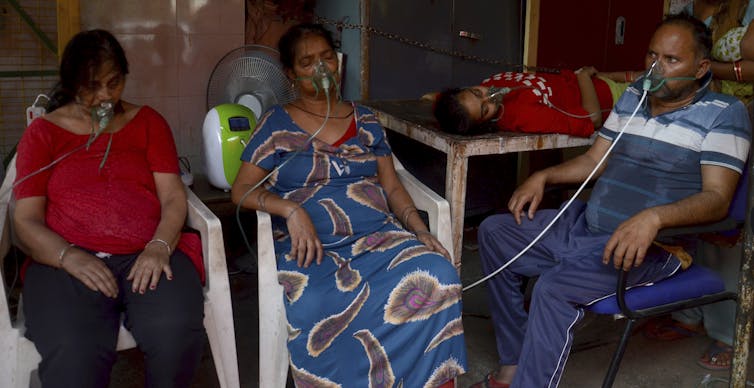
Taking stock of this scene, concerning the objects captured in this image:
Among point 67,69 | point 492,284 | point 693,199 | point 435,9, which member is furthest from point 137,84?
point 693,199

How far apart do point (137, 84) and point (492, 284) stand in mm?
2045

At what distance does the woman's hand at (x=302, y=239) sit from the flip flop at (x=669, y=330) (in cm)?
158

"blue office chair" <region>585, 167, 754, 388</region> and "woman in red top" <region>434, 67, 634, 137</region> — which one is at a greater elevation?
"woman in red top" <region>434, 67, 634, 137</region>

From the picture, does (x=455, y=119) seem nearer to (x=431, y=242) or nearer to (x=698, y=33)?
(x=431, y=242)

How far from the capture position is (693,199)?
2.29 metres

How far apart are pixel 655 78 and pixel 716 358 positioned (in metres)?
1.18

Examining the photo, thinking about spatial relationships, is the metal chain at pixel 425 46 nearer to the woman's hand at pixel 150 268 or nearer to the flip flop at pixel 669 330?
the flip flop at pixel 669 330

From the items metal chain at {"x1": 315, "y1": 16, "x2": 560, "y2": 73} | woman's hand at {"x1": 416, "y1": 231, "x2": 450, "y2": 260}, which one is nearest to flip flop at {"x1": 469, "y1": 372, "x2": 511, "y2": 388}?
woman's hand at {"x1": 416, "y1": 231, "x2": 450, "y2": 260}

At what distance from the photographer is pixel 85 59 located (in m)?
2.25

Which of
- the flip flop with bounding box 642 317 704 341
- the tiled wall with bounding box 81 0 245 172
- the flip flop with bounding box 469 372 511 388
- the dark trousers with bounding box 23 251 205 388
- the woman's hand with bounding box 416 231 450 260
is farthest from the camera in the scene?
the tiled wall with bounding box 81 0 245 172

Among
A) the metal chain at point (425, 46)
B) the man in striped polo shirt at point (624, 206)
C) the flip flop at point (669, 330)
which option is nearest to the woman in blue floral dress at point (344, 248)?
the man in striped polo shirt at point (624, 206)

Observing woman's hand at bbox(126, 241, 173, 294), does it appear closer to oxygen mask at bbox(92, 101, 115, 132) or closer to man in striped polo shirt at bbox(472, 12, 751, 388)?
oxygen mask at bbox(92, 101, 115, 132)

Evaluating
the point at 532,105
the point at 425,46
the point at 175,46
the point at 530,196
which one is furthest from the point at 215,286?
the point at 425,46

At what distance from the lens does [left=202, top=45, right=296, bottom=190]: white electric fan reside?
3193mm
